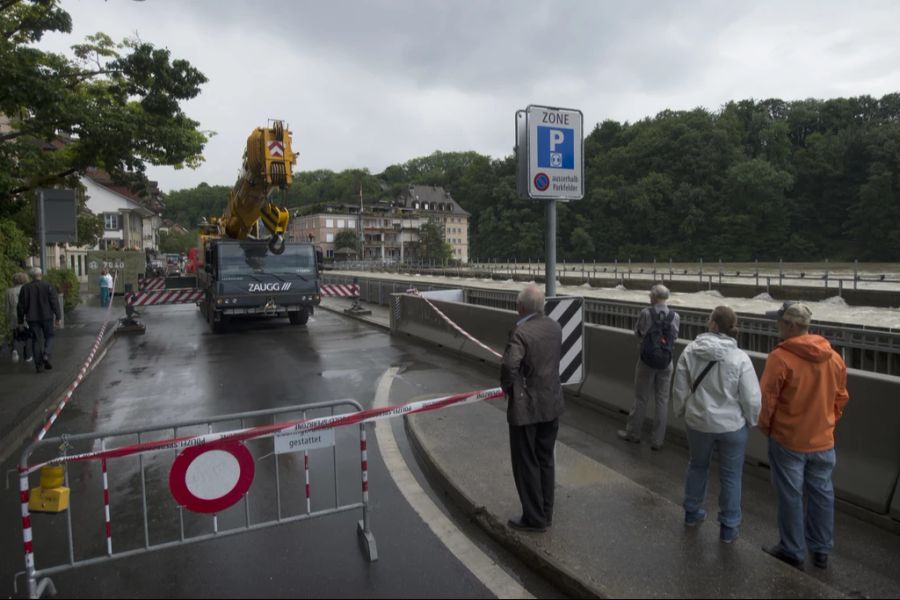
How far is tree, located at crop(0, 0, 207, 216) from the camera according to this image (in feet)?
37.6

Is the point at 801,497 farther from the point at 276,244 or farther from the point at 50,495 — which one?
the point at 276,244

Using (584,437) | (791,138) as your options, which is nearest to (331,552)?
(584,437)

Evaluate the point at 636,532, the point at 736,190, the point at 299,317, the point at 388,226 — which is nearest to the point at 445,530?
the point at 636,532

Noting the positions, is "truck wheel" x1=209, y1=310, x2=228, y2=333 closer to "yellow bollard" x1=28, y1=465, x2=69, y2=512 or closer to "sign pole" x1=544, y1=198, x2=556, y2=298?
"sign pole" x1=544, y1=198, x2=556, y2=298

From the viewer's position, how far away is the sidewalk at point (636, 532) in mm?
3715

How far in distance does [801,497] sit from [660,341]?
2.41 meters

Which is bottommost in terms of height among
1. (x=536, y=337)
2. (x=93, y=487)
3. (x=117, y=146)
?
(x=93, y=487)

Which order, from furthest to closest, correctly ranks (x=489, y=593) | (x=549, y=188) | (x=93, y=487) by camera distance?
(x=549, y=188)
(x=93, y=487)
(x=489, y=593)

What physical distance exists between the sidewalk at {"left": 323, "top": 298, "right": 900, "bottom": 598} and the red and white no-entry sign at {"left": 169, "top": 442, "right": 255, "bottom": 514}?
1822mm

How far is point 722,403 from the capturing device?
4184mm

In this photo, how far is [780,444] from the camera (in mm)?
4016

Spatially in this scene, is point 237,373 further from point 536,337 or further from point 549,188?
point 536,337

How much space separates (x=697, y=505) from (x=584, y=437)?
254cm

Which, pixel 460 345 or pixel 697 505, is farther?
pixel 460 345
